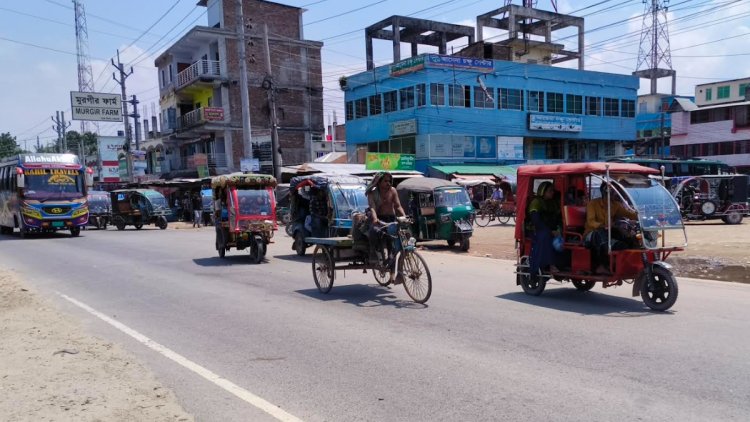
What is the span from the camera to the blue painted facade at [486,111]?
37.7 m

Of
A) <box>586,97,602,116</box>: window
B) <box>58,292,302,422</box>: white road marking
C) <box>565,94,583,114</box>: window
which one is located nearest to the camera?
<box>58,292,302,422</box>: white road marking

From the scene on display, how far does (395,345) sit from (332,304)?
2569 millimetres

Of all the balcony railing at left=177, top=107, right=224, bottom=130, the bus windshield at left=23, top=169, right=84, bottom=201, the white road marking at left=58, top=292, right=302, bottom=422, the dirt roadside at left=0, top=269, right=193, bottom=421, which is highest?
the balcony railing at left=177, top=107, right=224, bottom=130

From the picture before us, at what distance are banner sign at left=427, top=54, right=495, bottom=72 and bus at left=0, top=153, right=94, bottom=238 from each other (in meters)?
22.8

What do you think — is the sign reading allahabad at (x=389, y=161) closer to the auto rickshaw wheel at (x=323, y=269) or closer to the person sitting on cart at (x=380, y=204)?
the auto rickshaw wheel at (x=323, y=269)

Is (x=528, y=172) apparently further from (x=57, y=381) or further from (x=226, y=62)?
(x=226, y=62)

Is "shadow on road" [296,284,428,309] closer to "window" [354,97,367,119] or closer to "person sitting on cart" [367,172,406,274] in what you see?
"person sitting on cart" [367,172,406,274]

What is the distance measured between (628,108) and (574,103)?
24.7ft

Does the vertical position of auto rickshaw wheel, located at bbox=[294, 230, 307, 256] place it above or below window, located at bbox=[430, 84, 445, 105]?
below

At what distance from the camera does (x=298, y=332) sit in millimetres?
6766

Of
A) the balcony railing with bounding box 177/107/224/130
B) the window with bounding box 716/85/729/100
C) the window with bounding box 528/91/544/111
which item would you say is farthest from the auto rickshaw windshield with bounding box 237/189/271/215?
the window with bounding box 716/85/729/100

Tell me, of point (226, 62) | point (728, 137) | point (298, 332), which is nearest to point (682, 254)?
point (298, 332)

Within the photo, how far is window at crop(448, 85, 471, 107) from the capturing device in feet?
125

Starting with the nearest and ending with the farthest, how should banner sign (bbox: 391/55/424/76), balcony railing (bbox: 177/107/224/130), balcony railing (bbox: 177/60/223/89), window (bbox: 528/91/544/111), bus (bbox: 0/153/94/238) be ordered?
1. bus (bbox: 0/153/94/238)
2. banner sign (bbox: 391/55/424/76)
3. balcony railing (bbox: 177/107/224/130)
4. balcony railing (bbox: 177/60/223/89)
5. window (bbox: 528/91/544/111)
